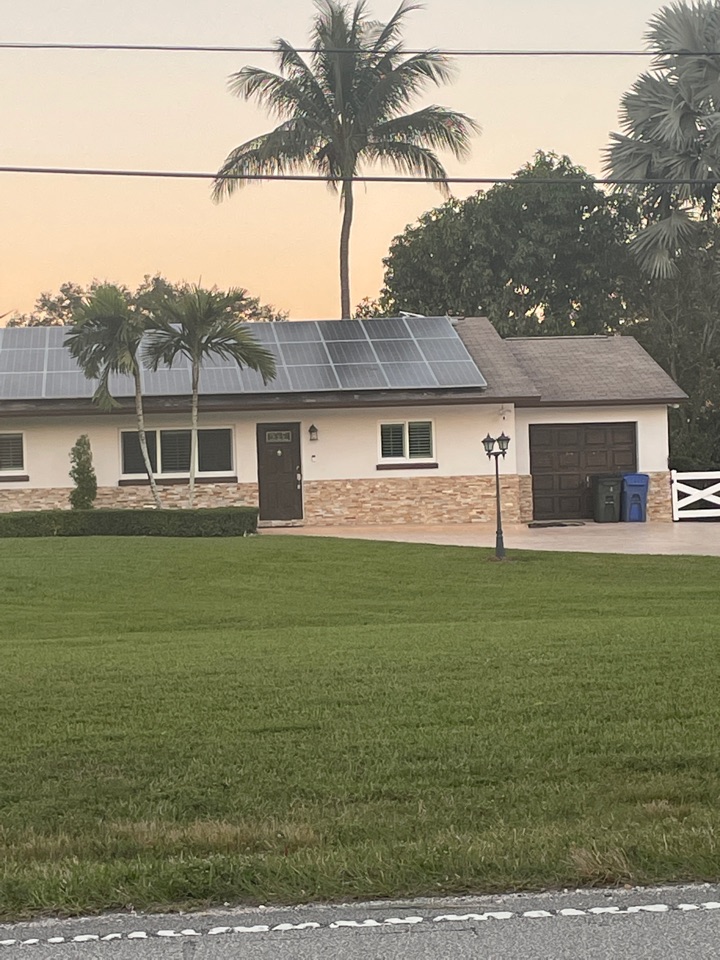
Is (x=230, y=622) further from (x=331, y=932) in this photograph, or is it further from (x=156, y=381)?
(x=156, y=381)

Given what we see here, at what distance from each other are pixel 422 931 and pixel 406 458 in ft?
78.3

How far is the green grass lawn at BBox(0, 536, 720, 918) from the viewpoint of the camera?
4.75 m

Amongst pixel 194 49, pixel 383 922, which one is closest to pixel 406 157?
pixel 194 49

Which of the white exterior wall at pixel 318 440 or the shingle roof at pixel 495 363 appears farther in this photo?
the shingle roof at pixel 495 363

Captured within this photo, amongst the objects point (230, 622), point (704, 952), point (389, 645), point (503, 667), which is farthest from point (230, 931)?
point (230, 622)

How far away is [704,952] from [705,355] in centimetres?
4011

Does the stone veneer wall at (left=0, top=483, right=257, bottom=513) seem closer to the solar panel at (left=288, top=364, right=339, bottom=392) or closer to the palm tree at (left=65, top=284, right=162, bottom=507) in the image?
the palm tree at (left=65, top=284, right=162, bottom=507)

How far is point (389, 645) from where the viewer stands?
36.0 ft

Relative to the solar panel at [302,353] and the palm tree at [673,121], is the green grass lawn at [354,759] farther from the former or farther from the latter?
the palm tree at [673,121]

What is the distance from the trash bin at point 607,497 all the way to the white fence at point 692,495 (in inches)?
54.0

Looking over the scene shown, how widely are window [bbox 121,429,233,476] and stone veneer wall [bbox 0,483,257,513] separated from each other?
434 millimetres

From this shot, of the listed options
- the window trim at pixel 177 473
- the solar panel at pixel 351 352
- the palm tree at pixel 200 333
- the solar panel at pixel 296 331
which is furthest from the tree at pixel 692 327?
the palm tree at pixel 200 333

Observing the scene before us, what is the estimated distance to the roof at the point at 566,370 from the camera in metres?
28.4

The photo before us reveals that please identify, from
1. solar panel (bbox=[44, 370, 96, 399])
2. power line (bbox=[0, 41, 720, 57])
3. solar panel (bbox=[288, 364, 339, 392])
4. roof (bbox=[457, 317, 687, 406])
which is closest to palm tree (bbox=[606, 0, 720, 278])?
roof (bbox=[457, 317, 687, 406])
